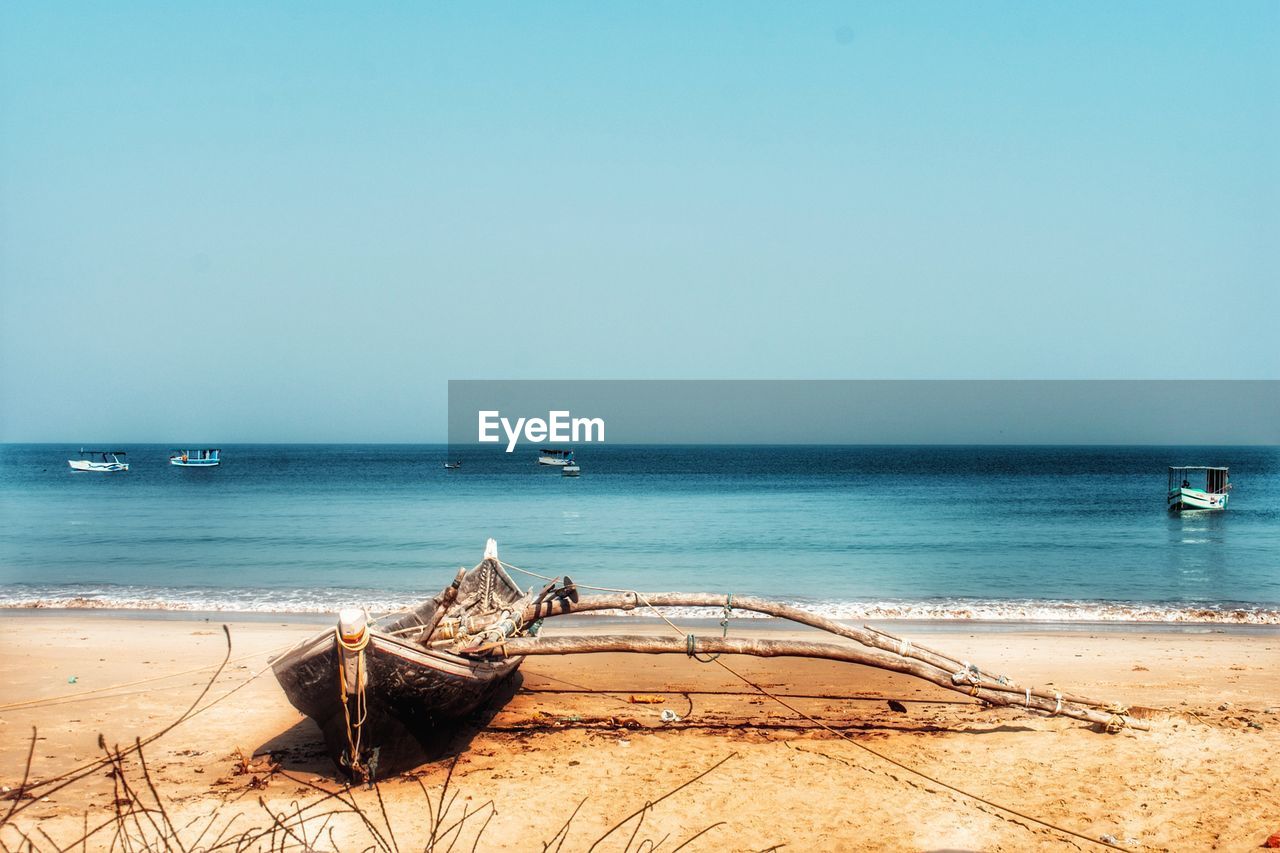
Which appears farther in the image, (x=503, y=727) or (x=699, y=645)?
(x=503, y=727)

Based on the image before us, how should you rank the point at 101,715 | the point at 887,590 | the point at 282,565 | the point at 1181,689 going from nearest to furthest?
1. the point at 101,715
2. the point at 1181,689
3. the point at 887,590
4. the point at 282,565

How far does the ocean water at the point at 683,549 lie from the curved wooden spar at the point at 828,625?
20.9 ft

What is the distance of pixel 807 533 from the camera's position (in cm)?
2502

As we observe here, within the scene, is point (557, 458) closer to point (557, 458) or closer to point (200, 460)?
point (557, 458)

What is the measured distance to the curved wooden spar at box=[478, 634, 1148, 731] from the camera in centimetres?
664

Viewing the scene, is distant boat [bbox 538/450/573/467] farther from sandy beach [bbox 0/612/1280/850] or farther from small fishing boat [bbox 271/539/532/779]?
small fishing boat [bbox 271/539/532/779]

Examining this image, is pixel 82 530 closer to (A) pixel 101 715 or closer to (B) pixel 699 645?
(A) pixel 101 715

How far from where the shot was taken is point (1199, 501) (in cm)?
3062

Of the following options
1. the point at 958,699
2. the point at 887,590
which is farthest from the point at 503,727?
the point at 887,590

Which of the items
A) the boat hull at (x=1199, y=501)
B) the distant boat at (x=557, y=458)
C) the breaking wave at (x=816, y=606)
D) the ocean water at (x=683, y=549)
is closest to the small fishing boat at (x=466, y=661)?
the breaking wave at (x=816, y=606)

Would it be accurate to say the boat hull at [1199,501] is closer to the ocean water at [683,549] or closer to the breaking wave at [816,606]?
the ocean water at [683,549]

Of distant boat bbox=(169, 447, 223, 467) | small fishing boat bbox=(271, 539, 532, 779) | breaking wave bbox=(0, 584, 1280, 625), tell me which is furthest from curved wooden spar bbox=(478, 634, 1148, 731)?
distant boat bbox=(169, 447, 223, 467)

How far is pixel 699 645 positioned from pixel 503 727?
1852mm

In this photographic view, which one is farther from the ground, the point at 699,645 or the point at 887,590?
the point at 699,645
